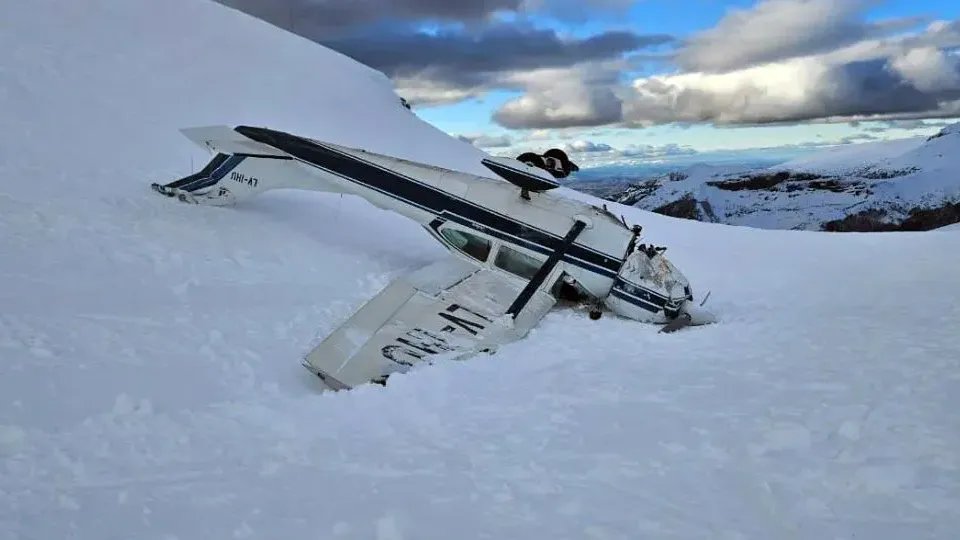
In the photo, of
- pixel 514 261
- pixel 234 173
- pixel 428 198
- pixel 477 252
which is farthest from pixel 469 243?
pixel 234 173

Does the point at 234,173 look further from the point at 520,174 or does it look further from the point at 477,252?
the point at 520,174

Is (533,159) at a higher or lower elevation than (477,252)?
higher

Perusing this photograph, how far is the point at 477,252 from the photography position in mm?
11391

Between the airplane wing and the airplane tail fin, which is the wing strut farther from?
the airplane tail fin

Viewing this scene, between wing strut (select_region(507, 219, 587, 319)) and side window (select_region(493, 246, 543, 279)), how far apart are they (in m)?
0.28

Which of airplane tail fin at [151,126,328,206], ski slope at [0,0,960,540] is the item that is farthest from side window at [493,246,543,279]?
airplane tail fin at [151,126,328,206]

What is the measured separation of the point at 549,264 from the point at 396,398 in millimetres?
4743

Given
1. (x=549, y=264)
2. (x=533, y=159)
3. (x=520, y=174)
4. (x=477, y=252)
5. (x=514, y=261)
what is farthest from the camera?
(x=533, y=159)

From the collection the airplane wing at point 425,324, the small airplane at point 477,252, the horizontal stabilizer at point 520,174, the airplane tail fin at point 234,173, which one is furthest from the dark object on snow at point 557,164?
the airplane tail fin at point 234,173

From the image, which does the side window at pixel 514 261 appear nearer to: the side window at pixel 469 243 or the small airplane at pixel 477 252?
the small airplane at pixel 477 252

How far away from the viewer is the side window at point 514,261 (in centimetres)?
1114

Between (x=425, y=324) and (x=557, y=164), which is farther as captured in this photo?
(x=557, y=164)

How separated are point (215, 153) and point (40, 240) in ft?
14.1

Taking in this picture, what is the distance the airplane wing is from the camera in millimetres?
7734
